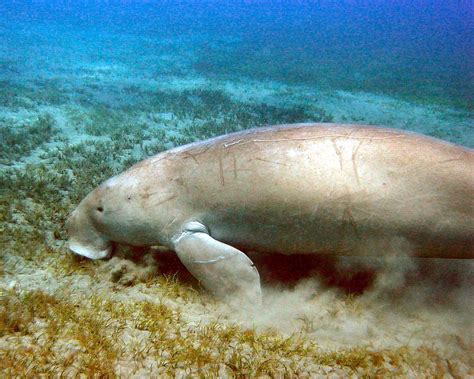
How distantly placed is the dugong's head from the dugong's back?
3.45 feet

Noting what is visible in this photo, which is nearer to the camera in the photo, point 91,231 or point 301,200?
point 301,200

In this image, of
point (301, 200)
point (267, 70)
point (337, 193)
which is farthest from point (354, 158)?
point (267, 70)

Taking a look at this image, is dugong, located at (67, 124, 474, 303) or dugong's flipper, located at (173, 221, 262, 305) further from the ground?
dugong, located at (67, 124, 474, 303)

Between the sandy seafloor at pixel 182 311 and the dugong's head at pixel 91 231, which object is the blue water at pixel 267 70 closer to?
the sandy seafloor at pixel 182 311

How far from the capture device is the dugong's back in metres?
2.80

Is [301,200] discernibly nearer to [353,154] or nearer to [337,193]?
[337,193]

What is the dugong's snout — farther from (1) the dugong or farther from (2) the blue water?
(2) the blue water

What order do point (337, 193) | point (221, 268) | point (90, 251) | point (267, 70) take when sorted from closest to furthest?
1. point (337, 193)
2. point (221, 268)
3. point (90, 251)
4. point (267, 70)

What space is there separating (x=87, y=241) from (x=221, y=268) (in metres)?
1.82

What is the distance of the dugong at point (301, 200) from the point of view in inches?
111

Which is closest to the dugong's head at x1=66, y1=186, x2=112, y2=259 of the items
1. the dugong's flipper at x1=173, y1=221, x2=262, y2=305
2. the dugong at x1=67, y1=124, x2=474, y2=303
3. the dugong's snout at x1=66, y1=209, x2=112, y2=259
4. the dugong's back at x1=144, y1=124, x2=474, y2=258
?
the dugong's snout at x1=66, y1=209, x2=112, y2=259

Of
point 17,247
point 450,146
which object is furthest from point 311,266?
Answer: point 17,247

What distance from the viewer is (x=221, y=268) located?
3.08 m

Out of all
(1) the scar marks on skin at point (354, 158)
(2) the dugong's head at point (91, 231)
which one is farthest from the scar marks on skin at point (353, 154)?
(2) the dugong's head at point (91, 231)
